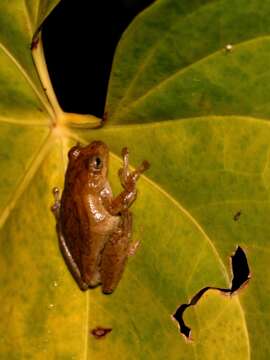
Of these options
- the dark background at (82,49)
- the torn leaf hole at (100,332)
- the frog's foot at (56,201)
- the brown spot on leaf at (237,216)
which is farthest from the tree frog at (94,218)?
the brown spot on leaf at (237,216)

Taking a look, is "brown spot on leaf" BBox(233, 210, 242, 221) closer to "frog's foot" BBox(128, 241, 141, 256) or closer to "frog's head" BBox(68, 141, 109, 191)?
"frog's foot" BBox(128, 241, 141, 256)

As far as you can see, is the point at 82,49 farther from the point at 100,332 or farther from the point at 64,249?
the point at 100,332

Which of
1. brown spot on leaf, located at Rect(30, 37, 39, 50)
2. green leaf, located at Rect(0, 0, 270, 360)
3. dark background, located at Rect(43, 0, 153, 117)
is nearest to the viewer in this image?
green leaf, located at Rect(0, 0, 270, 360)

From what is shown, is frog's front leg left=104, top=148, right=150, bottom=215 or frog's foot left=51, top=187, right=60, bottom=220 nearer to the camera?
frog's front leg left=104, top=148, right=150, bottom=215

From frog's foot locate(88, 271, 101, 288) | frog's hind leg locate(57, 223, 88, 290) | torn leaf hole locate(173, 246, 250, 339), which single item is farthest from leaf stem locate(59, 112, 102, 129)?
torn leaf hole locate(173, 246, 250, 339)

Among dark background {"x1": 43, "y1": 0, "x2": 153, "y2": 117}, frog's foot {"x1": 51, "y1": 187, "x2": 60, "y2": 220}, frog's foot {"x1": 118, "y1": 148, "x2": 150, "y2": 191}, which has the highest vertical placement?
dark background {"x1": 43, "y1": 0, "x2": 153, "y2": 117}

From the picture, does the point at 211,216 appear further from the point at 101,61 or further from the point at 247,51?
the point at 101,61

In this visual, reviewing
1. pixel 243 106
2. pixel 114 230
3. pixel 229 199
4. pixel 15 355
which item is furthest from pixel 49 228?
pixel 243 106
